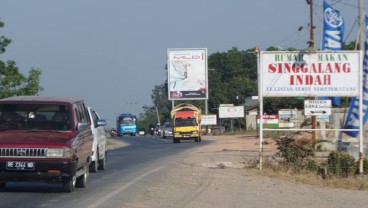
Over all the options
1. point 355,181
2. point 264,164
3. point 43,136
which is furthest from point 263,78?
point 43,136

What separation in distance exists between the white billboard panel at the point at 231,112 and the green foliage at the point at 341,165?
7729 centimetres

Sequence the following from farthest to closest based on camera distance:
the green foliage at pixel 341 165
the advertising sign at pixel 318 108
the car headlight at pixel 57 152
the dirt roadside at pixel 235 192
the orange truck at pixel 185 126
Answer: the orange truck at pixel 185 126
the advertising sign at pixel 318 108
the green foliage at pixel 341 165
the car headlight at pixel 57 152
the dirt roadside at pixel 235 192

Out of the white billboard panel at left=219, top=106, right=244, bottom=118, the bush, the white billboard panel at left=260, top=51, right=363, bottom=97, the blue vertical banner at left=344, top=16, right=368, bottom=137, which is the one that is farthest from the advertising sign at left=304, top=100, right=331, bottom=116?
the white billboard panel at left=219, top=106, right=244, bottom=118

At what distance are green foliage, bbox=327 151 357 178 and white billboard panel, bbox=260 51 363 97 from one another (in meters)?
1.96

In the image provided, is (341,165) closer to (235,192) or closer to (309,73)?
(309,73)

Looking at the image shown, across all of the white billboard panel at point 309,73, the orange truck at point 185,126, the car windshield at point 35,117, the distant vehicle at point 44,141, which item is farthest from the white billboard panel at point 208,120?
the car windshield at point 35,117

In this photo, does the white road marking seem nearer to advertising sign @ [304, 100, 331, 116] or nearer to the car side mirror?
the car side mirror

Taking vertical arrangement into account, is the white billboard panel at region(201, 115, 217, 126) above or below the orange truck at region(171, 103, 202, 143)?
above

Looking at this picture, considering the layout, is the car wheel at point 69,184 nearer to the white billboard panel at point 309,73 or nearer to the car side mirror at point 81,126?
the car side mirror at point 81,126

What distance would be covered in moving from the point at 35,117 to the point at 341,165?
10191mm

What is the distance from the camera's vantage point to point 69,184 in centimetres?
1565

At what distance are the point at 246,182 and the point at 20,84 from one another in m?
27.1

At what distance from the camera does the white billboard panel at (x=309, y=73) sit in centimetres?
2266

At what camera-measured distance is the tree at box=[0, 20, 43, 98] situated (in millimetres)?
42344
